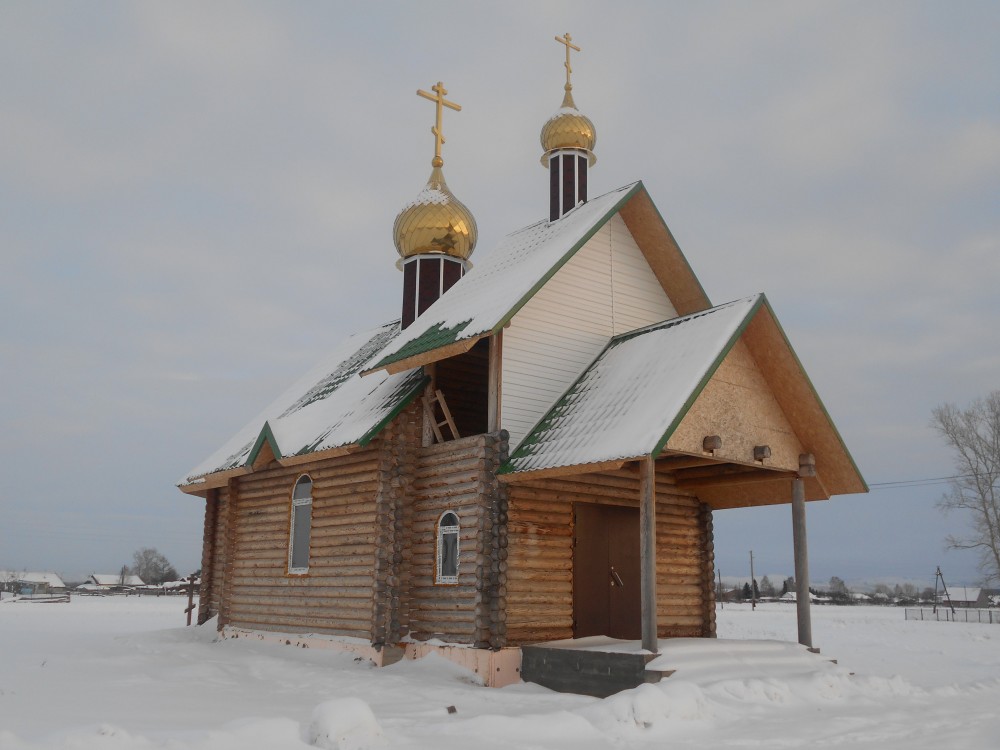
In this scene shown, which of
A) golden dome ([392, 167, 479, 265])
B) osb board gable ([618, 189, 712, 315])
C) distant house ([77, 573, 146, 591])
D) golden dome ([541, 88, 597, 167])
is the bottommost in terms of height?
distant house ([77, 573, 146, 591])

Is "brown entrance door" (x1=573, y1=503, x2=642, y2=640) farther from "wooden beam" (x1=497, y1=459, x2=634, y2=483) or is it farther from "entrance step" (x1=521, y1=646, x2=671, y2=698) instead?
"wooden beam" (x1=497, y1=459, x2=634, y2=483)

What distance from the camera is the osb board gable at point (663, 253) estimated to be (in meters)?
15.4

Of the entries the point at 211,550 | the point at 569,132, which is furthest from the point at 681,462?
the point at 211,550

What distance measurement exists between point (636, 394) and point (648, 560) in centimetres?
232

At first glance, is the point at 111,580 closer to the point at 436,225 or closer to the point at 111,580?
the point at 111,580

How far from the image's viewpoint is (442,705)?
10.4 metres

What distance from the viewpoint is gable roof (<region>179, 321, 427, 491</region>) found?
14.5 m

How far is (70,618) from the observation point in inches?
1155

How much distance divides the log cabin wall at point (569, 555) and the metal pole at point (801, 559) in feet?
7.04

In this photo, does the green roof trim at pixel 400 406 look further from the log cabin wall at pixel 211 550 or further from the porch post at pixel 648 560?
the log cabin wall at pixel 211 550

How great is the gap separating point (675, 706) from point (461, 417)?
7509 millimetres

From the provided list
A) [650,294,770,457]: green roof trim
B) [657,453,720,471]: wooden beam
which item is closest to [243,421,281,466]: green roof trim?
[657,453,720,471]: wooden beam

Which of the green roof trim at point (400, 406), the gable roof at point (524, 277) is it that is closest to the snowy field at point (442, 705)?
the green roof trim at point (400, 406)

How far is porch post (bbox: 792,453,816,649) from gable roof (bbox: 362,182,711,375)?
12.2 ft
